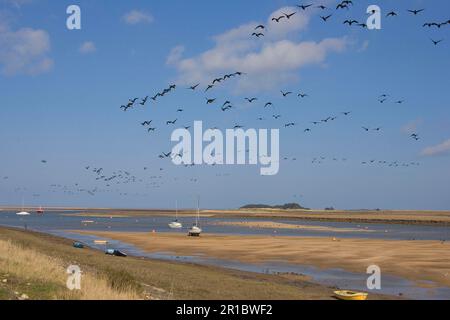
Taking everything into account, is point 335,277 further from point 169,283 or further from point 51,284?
point 51,284

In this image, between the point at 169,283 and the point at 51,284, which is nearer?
the point at 51,284

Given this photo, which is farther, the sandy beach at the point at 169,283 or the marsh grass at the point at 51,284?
the sandy beach at the point at 169,283

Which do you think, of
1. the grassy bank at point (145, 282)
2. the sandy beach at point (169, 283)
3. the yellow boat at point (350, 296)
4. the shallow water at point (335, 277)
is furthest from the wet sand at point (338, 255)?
the yellow boat at point (350, 296)

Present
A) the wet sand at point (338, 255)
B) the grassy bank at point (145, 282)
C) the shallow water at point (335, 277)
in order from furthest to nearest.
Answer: the wet sand at point (338, 255)
the shallow water at point (335, 277)
the grassy bank at point (145, 282)

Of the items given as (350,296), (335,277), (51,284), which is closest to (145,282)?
(51,284)

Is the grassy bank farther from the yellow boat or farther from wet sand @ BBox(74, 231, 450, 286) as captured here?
wet sand @ BBox(74, 231, 450, 286)

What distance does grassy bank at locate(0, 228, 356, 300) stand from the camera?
18234 millimetres

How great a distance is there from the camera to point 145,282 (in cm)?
2653

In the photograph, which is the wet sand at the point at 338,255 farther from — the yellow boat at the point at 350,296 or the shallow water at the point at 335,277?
the yellow boat at the point at 350,296

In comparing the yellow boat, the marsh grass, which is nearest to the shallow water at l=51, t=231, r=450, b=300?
the yellow boat

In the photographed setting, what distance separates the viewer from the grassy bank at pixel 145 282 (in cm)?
1823

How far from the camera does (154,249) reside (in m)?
53.6

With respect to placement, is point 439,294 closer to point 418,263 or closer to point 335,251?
point 418,263
